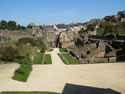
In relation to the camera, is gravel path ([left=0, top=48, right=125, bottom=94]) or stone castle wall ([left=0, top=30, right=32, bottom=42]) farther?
stone castle wall ([left=0, top=30, right=32, bottom=42])

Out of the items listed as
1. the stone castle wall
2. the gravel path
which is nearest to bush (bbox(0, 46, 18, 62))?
the gravel path

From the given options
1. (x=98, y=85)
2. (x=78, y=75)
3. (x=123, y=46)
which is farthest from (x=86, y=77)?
(x=123, y=46)

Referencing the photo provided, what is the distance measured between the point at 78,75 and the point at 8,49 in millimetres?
8712

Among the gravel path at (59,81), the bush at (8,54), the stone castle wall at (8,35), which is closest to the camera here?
the gravel path at (59,81)

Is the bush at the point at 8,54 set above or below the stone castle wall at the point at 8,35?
below

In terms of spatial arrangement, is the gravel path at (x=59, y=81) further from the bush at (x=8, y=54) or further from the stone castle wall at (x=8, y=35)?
the stone castle wall at (x=8, y=35)

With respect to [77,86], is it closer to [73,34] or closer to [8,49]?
[8,49]

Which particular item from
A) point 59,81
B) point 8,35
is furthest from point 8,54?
point 8,35

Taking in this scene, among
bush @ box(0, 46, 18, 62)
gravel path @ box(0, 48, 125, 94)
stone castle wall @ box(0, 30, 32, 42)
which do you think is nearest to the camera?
gravel path @ box(0, 48, 125, 94)

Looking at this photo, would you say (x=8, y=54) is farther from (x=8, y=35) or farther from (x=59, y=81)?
(x=8, y=35)

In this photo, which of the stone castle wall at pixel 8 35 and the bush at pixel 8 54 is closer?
the bush at pixel 8 54

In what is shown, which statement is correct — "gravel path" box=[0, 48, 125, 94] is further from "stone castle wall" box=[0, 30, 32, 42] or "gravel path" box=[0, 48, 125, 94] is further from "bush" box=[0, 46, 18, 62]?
"stone castle wall" box=[0, 30, 32, 42]

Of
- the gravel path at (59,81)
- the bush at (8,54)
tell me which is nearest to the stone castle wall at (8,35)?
the bush at (8,54)

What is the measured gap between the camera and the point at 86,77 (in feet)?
36.0
